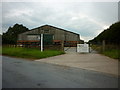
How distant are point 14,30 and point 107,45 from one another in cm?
8147

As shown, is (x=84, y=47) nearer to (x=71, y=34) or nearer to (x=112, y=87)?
(x=112, y=87)

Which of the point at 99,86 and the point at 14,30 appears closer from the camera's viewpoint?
the point at 99,86

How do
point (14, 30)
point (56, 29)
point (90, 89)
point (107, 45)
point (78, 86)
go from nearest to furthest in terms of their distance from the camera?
point (90, 89) → point (78, 86) → point (107, 45) → point (56, 29) → point (14, 30)

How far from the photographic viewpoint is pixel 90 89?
474cm

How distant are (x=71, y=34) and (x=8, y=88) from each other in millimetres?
42188

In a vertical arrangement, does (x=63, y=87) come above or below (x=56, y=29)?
below

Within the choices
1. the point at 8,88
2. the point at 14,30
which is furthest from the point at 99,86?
the point at 14,30

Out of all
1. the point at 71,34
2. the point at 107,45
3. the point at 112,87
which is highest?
the point at 71,34

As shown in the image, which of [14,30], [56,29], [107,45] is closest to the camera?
[107,45]

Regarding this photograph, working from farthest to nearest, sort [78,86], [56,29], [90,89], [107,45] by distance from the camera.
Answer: [56,29], [107,45], [78,86], [90,89]

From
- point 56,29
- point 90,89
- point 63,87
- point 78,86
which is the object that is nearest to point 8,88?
point 63,87

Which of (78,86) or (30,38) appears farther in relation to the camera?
(30,38)

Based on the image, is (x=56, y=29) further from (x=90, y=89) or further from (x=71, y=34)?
(x=90, y=89)

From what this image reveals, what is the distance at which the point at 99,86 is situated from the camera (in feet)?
16.7
